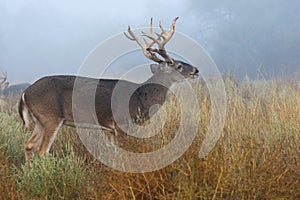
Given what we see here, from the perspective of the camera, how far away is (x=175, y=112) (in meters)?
7.71

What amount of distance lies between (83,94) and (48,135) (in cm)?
88

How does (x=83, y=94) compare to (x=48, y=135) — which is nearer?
(x=48, y=135)

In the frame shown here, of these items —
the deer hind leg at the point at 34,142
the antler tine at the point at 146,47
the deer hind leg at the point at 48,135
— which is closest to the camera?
the deer hind leg at the point at 48,135

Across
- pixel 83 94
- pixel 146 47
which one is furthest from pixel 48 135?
pixel 146 47

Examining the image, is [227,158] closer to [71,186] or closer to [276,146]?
[276,146]

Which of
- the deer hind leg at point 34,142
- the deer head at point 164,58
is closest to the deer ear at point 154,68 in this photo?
the deer head at point 164,58

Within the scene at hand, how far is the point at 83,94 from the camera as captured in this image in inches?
246

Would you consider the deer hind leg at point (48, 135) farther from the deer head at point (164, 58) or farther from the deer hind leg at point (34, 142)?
the deer head at point (164, 58)

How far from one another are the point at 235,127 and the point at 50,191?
281cm

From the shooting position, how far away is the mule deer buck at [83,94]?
5.98m

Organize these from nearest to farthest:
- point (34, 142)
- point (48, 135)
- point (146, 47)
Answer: point (48, 135)
point (34, 142)
point (146, 47)

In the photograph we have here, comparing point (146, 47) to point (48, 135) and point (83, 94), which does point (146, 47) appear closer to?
point (83, 94)

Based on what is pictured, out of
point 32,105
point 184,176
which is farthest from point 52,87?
point 184,176

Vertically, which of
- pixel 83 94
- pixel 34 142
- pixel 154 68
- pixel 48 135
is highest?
pixel 154 68
